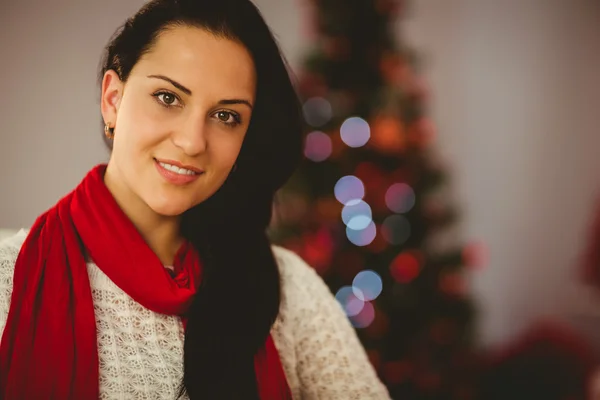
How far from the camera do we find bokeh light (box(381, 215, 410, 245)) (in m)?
2.42

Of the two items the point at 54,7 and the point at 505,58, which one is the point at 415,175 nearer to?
the point at 505,58

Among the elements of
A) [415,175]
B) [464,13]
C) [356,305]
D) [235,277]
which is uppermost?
[464,13]

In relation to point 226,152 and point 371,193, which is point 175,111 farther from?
point 371,193

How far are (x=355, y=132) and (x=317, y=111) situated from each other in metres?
0.21

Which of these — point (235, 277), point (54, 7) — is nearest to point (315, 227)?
point (235, 277)

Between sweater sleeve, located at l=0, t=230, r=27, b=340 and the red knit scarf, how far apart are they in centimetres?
1

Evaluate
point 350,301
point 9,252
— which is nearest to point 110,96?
point 9,252

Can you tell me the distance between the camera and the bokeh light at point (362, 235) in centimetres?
239

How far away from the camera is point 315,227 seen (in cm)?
240

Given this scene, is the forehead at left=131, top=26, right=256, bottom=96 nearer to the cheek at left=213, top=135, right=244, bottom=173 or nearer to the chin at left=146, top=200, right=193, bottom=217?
the cheek at left=213, top=135, right=244, bottom=173

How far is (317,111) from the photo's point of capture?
7.90 feet

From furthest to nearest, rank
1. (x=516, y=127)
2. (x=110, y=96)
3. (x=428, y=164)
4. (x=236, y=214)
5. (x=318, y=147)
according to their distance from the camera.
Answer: (x=516, y=127) → (x=428, y=164) → (x=318, y=147) → (x=236, y=214) → (x=110, y=96)

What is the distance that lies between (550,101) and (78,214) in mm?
3214

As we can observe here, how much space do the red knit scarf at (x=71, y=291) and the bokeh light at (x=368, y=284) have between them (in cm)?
138
